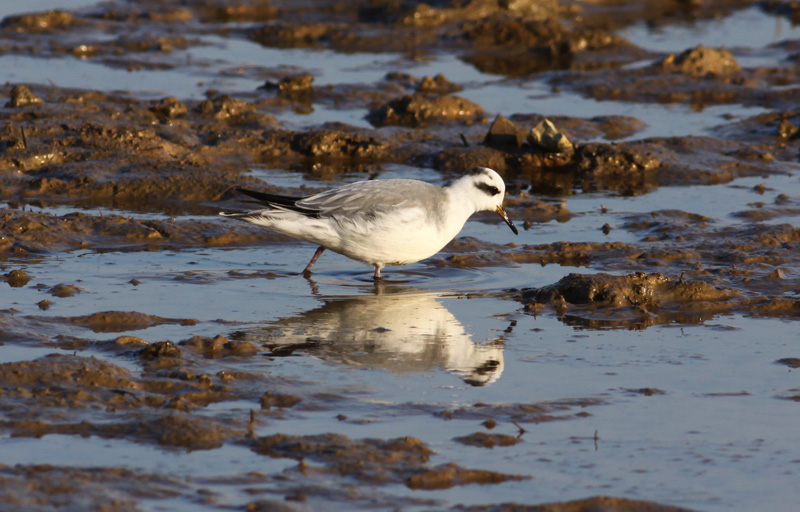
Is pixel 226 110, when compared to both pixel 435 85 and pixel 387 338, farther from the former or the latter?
pixel 387 338

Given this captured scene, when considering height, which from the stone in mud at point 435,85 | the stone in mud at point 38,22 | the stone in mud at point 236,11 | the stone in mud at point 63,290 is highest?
the stone in mud at point 236,11

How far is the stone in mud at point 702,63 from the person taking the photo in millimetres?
16953

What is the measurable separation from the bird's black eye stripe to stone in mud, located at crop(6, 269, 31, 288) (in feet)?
11.8

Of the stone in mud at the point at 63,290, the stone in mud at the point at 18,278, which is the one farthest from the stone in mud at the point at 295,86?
the stone in mud at the point at 63,290

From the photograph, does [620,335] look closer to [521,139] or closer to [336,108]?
[521,139]

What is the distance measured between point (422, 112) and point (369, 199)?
6.01 meters

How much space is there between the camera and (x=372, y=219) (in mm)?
8023

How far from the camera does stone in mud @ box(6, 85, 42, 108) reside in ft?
42.0

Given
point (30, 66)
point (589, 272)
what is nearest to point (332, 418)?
point (589, 272)

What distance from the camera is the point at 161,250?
890 centimetres

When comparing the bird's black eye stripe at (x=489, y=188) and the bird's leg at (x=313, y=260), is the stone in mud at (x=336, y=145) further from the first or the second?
the bird's leg at (x=313, y=260)

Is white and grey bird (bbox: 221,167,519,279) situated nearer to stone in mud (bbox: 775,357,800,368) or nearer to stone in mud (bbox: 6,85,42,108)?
stone in mud (bbox: 775,357,800,368)

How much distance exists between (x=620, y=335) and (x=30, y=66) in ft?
41.0

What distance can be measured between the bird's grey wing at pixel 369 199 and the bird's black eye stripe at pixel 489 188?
0.57 metres
